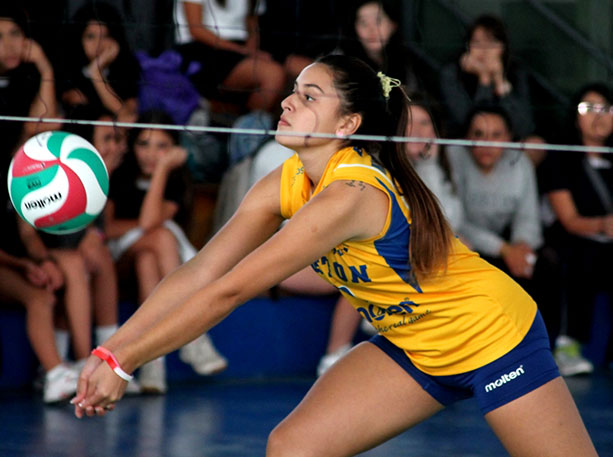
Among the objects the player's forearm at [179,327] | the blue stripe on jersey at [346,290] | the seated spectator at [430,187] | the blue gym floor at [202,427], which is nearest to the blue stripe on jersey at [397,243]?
the blue stripe on jersey at [346,290]

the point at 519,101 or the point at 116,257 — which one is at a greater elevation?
the point at 519,101

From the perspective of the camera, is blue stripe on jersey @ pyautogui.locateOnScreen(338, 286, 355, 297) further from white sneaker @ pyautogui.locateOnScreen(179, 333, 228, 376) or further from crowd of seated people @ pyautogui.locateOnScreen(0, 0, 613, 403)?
white sneaker @ pyautogui.locateOnScreen(179, 333, 228, 376)

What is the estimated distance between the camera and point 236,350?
500cm

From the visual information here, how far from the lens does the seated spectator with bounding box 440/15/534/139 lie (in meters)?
5.48

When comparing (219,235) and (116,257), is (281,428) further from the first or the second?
(116,257)

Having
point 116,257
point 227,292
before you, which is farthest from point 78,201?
point 116,257

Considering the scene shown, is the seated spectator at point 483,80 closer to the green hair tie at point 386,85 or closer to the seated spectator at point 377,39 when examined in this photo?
the seated spectator at point 377,39

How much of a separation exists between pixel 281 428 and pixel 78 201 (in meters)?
0.99

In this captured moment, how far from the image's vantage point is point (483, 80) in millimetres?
5551

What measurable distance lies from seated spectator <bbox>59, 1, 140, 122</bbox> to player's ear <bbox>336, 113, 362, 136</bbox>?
7.94 ft

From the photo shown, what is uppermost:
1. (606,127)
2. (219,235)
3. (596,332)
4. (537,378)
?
(219,235)

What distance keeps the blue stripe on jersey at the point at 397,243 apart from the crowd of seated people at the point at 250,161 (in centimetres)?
201

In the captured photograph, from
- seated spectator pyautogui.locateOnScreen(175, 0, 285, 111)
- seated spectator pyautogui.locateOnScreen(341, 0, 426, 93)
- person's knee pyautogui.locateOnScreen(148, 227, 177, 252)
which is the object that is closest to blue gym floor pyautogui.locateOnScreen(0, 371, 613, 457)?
person's knee pyautogui.locateOnScreen(148, 227, 177, 252)

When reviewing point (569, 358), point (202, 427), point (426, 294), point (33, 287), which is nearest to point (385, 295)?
point (426, 294)
